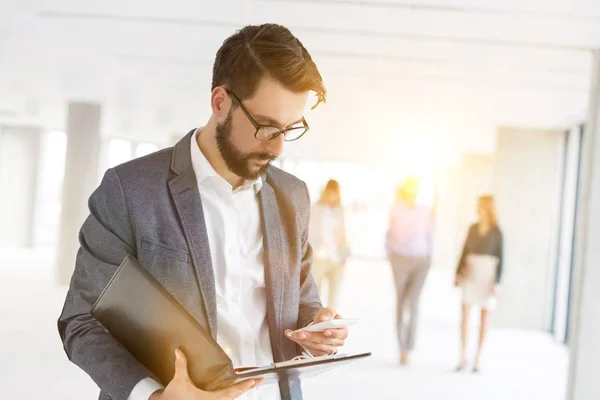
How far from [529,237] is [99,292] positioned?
8.65 m

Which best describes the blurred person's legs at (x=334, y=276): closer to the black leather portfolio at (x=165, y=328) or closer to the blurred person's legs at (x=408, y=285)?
the blurred person's legs at (x=408, y=285)

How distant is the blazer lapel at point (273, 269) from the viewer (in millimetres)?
1481

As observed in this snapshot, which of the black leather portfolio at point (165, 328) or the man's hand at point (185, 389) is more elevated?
the black leather portfolio at point (165, 328)

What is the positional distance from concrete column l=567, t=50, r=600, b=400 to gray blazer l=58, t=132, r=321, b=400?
12.2 ft

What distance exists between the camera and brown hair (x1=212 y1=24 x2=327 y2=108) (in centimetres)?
142

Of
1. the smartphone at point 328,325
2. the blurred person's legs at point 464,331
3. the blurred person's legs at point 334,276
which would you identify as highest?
the smartphone at point 328,325

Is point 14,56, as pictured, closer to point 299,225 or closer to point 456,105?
point 456,105

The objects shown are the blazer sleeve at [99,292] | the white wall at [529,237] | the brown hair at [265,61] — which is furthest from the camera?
the white wall at [529,237]

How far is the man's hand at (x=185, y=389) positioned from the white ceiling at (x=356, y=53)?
3379mm

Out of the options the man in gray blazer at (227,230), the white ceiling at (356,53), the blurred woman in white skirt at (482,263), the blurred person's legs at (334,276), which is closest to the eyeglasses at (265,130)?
the man in gray blazer at (227,230)

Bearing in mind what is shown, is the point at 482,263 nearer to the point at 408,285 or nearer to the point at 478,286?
the point at 478,286

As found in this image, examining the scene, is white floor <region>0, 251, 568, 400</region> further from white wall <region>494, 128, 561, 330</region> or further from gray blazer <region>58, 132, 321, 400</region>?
gray blazer <region>58, 132, 321, 400</region>

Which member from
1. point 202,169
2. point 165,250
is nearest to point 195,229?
point 165,250

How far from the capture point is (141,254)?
1.33 metres
